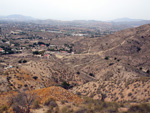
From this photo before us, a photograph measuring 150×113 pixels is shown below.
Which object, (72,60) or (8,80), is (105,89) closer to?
(8,80)

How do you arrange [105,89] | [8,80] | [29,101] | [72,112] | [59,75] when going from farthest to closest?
[59,75], [8,80], [105,89], [29,101], [72,112]

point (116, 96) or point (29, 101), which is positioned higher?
point (29, 101)

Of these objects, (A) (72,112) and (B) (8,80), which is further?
(B) (8,80)

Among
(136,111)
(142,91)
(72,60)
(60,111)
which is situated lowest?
(72,60)

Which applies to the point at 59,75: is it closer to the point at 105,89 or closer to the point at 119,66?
the point at 105,89

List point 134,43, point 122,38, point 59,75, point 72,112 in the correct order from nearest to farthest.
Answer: point 72,112 < point 59,75 < point 134,43 < point 122,38

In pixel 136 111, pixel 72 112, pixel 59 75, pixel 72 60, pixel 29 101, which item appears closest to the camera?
pixel 136 111

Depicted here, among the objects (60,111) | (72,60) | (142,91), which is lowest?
(72,60)

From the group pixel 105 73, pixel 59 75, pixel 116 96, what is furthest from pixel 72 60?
pixel 116 96

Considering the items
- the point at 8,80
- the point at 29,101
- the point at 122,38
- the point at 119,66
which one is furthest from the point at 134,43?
the point at 29,101
